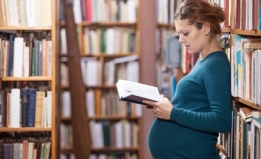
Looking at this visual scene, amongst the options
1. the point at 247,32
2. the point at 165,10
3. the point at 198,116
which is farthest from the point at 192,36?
the point at 165,10

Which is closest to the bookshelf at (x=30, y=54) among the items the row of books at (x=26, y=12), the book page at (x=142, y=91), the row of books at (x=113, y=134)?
the row of books at (x=26, y=12)

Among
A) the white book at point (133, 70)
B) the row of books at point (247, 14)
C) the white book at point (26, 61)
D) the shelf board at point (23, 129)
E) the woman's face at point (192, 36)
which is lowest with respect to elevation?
the shelf board at point (23, 129)

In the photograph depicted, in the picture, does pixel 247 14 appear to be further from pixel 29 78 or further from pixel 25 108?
pixel 25 108

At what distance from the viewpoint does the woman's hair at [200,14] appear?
6.57 feet

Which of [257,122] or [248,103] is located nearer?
[257,122]

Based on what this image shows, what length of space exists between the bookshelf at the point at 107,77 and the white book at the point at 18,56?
1807 mm

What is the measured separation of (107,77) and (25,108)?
1945mm

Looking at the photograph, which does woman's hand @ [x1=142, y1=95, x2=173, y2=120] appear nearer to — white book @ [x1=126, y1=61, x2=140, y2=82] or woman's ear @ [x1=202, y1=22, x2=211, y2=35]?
woman's ear @ [x1=202, y1=22, x2=211, y2=35]

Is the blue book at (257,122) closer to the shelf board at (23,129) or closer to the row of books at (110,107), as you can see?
the shelf board at (23,129)

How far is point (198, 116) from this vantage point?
6.43ft

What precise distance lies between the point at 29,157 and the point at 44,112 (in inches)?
11.9

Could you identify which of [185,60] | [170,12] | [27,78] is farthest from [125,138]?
[27,78]

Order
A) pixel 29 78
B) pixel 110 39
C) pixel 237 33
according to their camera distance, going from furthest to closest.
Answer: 1. pixel 110 39
2. pixel 29 78
3. pixel 237 33

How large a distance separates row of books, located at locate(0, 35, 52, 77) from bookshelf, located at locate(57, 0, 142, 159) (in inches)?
69.9
